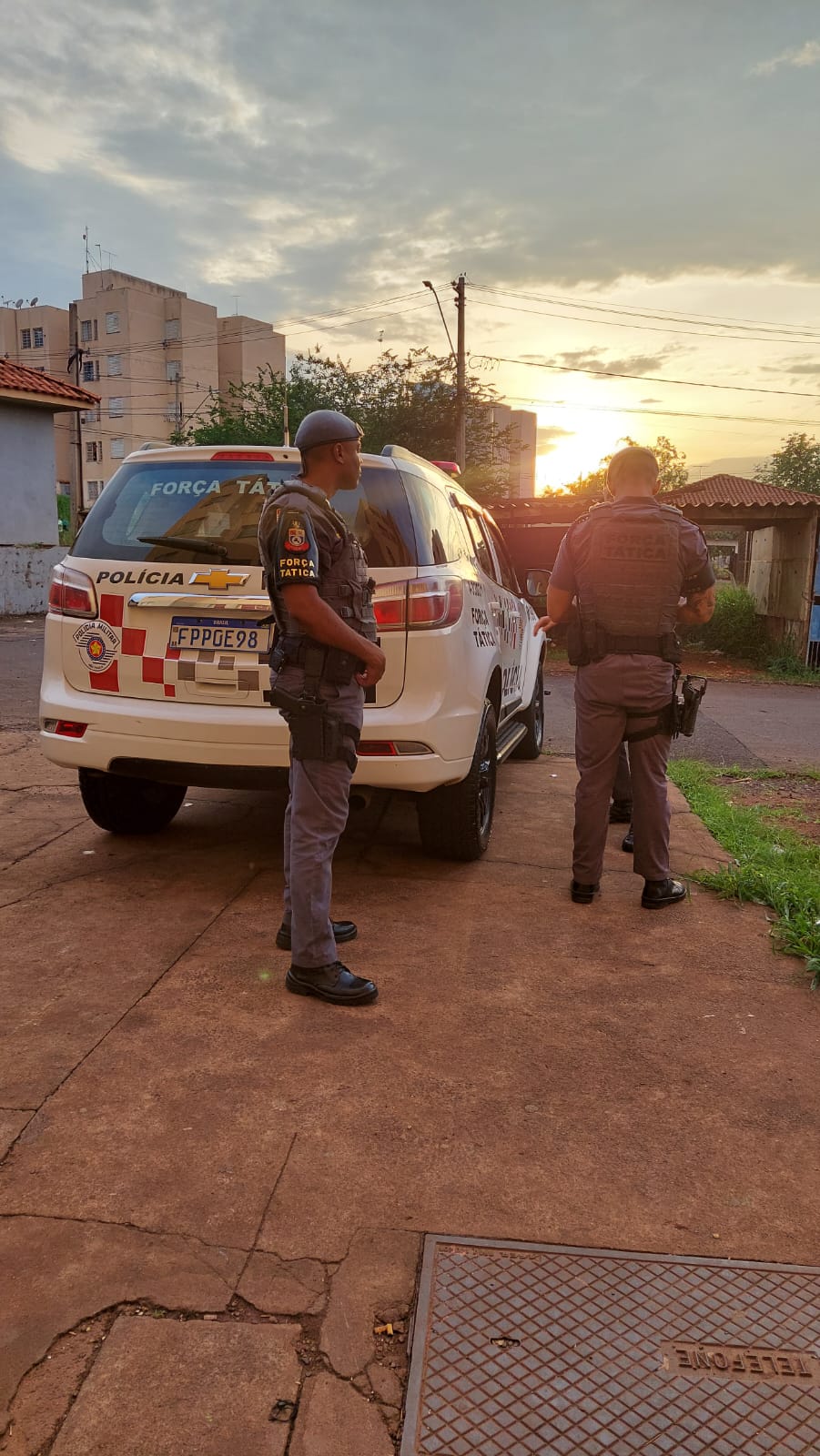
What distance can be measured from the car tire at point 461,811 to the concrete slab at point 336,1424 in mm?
2747

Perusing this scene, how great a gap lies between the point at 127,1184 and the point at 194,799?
3.62 m

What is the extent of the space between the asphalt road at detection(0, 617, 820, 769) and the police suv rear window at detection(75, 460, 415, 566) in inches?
172

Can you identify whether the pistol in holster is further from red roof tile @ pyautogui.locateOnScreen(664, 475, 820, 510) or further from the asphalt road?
red roof tile @ pyautogui.locateOnScreen(664, 475, 820, 510)

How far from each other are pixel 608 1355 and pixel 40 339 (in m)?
82.1

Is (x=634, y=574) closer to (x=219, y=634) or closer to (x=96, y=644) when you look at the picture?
(x=219, y=634)

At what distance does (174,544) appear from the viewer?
12.9ft

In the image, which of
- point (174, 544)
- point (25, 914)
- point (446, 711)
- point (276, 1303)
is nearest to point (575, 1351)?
point (276, 1303)

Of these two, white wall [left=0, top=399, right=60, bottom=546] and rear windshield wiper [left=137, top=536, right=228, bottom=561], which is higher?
white wall [left=0, top=399, right=60, bottom=546]

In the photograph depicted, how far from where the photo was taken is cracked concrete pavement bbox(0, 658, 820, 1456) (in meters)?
1.73

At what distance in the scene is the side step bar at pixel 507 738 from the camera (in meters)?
5.05

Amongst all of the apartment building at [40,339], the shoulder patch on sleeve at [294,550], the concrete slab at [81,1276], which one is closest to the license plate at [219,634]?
the shoulder patch on sleeve at [294,550]

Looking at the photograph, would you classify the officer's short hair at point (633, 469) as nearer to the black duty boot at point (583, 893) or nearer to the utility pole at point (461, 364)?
the black duty boot at point (583, 893)

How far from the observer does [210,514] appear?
13.1ft

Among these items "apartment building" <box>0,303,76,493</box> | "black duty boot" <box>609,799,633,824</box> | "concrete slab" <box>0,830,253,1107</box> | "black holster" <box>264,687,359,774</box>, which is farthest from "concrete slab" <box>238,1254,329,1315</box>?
"apartment building" <box>0,303,76,493</box>
